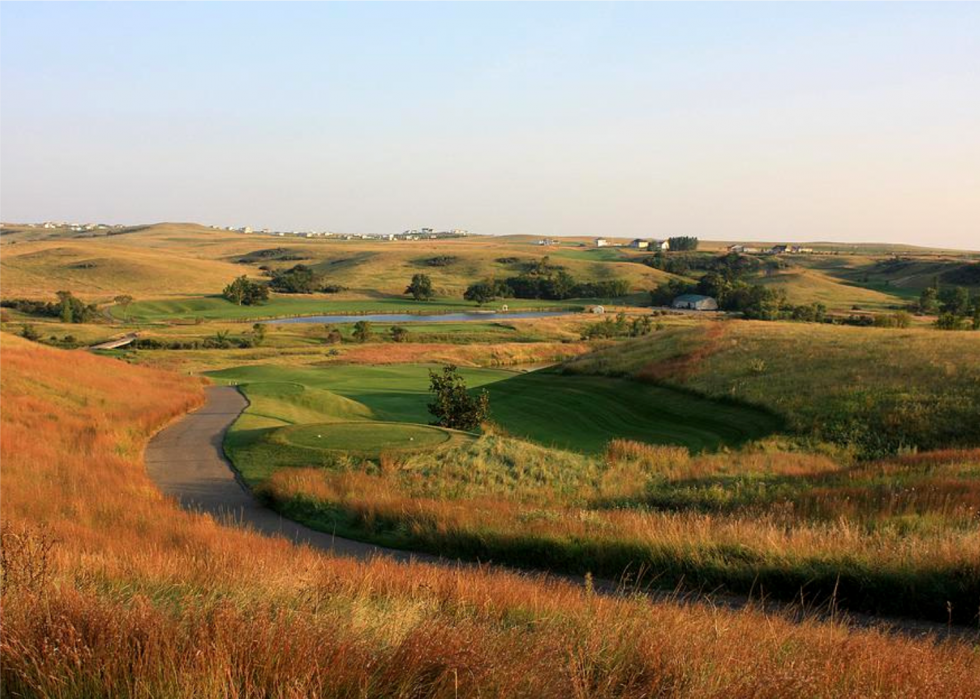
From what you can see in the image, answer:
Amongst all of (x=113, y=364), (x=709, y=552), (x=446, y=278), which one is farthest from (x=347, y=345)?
(x=446, y=278)

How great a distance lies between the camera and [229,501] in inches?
659

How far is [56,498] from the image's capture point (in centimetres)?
1288

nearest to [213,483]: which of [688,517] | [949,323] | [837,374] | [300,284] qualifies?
[688,517]

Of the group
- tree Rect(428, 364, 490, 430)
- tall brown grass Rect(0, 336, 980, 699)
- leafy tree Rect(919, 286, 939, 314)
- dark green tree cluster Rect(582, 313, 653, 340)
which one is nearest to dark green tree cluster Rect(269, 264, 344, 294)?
dark green tree cluster Rect(582, 313, 653, 340)

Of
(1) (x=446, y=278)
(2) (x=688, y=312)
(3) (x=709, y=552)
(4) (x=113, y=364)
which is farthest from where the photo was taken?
(1) (x=446, y=278)

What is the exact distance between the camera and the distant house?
13275cm

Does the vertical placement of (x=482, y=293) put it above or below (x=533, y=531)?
above

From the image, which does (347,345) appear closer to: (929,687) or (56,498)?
(56,498)

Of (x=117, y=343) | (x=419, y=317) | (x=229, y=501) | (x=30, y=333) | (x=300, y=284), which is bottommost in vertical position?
(x=117, y=343)

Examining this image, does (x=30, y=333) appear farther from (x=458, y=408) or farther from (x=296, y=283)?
(x=296, y=283)

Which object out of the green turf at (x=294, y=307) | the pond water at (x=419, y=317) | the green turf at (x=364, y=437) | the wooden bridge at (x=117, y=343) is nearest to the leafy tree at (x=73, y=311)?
the green turf at (x=294, y=307)

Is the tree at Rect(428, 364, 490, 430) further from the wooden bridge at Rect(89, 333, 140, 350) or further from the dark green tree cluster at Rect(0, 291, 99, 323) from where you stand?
the dark green tree cluster at Rect(0, 291, 99, 323)

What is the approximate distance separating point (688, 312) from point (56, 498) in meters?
122

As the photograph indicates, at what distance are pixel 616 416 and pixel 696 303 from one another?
103797 millimetres
